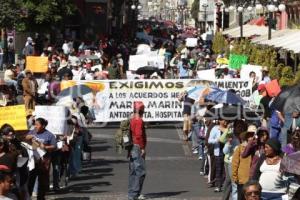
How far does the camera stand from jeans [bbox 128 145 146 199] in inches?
591

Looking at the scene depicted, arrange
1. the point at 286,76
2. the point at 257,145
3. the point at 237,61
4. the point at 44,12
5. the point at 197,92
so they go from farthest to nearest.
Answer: the point at 44,12 < the point at 237,61 < the point at 197,92 < the point at 286,76 < the point at 257,145

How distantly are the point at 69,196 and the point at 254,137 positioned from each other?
4148 mm

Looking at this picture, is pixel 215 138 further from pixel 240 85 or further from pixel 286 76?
pixel 240 85

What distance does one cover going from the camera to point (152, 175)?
59.8 feet

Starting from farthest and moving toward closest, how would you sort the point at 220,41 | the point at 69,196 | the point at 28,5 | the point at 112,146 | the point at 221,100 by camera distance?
the point at 220,41 → the point at 28,5 → the point at 112,146 → the point at 221,100 → the point at 69,196

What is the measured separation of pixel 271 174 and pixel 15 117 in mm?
5460

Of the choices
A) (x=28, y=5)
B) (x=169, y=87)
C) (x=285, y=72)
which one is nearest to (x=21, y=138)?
(x=285, y=72)

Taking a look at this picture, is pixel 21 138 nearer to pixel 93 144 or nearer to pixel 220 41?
pixel 93 144

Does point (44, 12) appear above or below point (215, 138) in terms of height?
above

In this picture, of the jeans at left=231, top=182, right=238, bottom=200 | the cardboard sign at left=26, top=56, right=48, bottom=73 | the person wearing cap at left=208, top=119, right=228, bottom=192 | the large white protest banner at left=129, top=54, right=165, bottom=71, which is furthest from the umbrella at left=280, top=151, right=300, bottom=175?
the large white protest banner at left=129, top=54, right=165, bottom=71

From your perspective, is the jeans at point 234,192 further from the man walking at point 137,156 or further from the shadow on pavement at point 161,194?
the shadow on pavement at point 161,194

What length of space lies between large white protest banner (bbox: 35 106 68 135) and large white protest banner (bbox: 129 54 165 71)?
63.4ft

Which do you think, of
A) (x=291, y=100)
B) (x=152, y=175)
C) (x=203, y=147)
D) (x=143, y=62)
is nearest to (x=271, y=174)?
(x=291, y=100)

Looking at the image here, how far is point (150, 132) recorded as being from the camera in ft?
83.7
